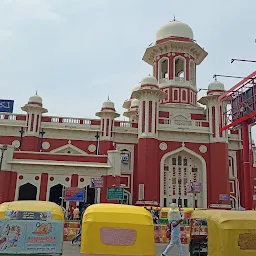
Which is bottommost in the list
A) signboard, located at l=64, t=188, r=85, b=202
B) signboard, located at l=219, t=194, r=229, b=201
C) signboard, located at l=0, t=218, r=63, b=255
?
signboard, located at l=0, t=218, r=63, b=255

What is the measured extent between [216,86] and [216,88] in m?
0.31

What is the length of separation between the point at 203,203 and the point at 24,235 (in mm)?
25422

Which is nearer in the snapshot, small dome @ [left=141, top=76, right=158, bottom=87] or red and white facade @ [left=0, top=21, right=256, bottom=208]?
red and white facade @ [left=0, top=21, right=256, bottom=208]

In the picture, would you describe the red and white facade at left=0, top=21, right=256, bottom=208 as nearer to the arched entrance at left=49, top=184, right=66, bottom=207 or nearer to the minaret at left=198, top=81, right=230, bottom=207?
the minaret at left=198, top=81, right=230, bottom=207

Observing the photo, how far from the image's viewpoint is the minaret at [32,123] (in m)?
31.3

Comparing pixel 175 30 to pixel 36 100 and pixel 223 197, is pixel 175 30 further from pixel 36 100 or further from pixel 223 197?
pixel 223 197

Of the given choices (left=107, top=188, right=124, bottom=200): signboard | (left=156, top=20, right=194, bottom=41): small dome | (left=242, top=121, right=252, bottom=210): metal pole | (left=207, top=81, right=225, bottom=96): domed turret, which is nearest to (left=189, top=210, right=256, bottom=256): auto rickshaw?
(left=107, top=188, right=124, bottom=200): signboard

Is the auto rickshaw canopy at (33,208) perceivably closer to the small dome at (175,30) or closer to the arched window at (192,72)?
the arched window at (192,72)

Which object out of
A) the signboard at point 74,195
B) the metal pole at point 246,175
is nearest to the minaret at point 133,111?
the metal pole at point 246,175

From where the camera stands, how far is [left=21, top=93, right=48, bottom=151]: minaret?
31266 mm

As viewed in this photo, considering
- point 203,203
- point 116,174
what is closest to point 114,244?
point 116,174

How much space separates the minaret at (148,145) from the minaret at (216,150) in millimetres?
4787

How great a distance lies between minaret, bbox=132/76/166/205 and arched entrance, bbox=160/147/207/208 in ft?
3.81

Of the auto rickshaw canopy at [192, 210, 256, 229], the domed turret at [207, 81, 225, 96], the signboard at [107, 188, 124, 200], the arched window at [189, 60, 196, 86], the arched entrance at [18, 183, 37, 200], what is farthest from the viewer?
the arched window at [189, 60, 196, 86]
